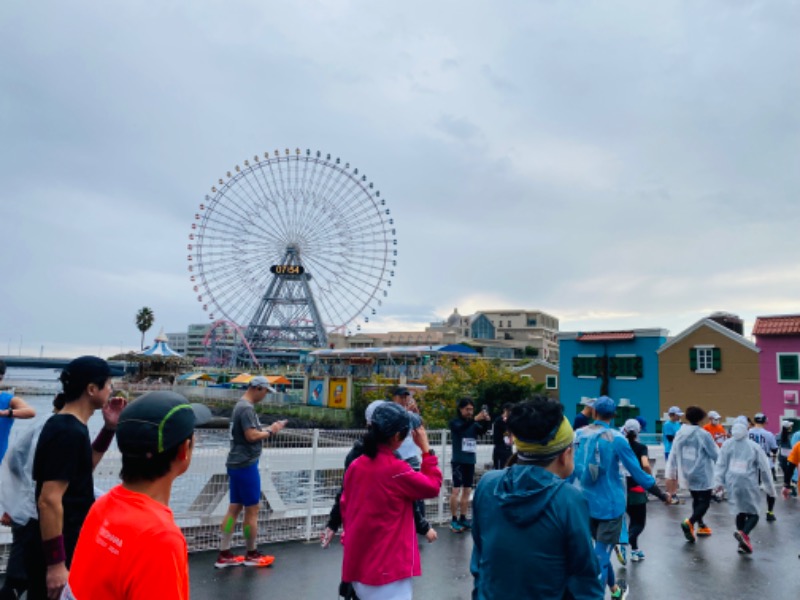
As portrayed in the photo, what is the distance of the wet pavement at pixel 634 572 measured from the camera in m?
5.25

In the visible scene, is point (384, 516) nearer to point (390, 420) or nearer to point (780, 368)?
point (390, 420)

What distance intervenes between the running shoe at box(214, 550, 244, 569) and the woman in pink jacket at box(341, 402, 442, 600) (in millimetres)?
2764

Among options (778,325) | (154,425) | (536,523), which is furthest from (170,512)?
(778,325)

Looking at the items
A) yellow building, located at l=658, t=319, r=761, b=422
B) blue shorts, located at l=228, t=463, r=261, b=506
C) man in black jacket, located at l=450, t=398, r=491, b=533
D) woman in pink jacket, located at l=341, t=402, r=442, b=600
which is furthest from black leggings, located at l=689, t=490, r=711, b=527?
yellow building, located at l=658, t=319, r=761, b=422

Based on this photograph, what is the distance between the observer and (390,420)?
11.1 ft

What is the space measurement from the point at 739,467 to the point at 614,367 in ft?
81.2

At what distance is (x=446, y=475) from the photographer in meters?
8.66

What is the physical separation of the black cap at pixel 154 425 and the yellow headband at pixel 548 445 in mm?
1300

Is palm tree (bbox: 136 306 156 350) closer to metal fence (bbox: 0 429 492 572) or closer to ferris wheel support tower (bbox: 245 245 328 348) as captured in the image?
ferris wheel support tower (bbox: 245 245 328 348)

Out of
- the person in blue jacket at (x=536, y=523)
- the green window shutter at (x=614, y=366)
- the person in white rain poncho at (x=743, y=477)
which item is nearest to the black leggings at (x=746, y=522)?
the person in white rain poncho at (x=743, y=477)

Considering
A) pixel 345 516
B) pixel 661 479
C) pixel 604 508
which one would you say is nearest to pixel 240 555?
pixel 345 516

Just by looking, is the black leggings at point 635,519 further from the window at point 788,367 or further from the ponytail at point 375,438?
the window at point 788,367

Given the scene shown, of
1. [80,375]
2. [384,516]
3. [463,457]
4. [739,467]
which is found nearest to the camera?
[80,375]

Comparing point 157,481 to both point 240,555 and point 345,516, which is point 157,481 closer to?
point 345,516
